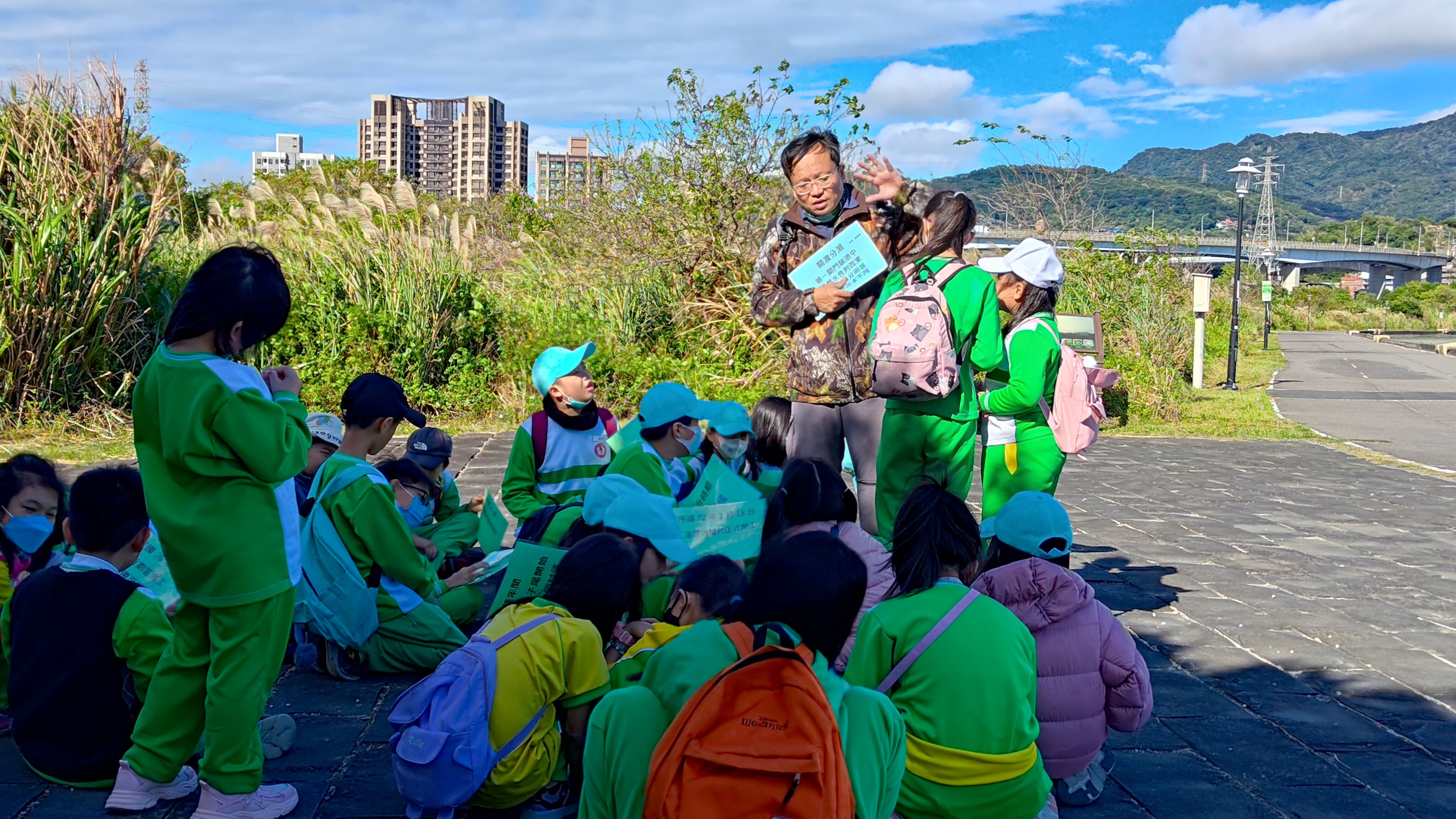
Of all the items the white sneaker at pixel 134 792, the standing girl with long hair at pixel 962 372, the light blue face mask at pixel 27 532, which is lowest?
the white sneaker at pixel 134 792

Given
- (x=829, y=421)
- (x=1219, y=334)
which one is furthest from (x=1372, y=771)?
(x=1219, y=334)

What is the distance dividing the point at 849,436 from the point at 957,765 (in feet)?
6.84

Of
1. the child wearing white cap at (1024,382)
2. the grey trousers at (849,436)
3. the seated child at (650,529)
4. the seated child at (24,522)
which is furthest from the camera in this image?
the child wearing white cap at (1024,382)

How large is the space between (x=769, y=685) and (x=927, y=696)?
2.50ft

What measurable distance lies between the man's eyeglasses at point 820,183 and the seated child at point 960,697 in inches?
82.0

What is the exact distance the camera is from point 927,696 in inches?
106

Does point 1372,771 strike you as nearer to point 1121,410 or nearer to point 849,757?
point 849,757

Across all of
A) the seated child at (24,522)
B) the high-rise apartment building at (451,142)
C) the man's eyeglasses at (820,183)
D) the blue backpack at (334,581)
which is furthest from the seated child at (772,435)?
the high-rise apartment building at (451,142)

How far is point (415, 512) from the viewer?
202 inches

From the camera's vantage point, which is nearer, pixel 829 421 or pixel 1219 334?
pixel 829 421

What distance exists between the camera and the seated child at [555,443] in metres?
4.89

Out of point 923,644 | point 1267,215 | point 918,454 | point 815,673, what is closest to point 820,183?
point 918,454

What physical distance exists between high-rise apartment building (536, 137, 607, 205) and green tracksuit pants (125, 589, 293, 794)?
1092 cm

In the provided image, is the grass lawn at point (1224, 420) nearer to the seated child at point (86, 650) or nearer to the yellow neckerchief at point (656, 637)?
the yellow neckerchief at point (656, 637)
